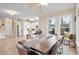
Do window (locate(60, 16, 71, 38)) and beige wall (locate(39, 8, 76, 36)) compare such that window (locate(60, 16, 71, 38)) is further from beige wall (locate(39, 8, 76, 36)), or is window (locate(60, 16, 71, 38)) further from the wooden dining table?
the wooden dining table

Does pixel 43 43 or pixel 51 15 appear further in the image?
pixel 43 43

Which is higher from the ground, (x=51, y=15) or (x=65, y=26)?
(x=51, y=15)

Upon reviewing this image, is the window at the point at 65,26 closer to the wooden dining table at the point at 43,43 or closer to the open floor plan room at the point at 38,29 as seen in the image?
the open floor plan room at the point at 38,29

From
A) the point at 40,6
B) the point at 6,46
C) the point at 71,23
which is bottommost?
the point at 6,46

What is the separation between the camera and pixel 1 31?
7.27ft

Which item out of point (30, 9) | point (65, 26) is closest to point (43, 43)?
point (65, 26)

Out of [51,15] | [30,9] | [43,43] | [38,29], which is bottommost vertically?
[43,43]

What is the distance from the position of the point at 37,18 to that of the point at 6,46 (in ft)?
2.54

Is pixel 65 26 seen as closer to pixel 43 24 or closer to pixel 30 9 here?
pixel 43 24

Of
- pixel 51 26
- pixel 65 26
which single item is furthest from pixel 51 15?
pixel 65 26

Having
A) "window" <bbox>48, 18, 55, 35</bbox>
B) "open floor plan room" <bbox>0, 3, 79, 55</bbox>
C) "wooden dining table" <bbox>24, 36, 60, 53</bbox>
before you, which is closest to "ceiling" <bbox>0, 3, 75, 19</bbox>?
"open floor plan room" <bbox>0, 3, 79, 55</bbox>

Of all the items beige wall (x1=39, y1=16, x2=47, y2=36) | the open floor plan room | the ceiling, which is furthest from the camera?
beige wall (x1=39, y1=16, x2=47, y2=36)

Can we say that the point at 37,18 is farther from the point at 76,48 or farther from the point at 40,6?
the point at 76,48
